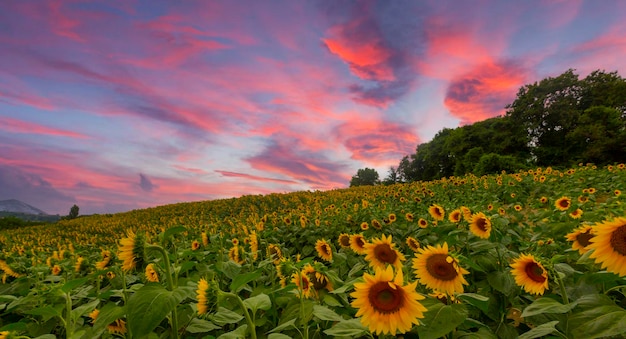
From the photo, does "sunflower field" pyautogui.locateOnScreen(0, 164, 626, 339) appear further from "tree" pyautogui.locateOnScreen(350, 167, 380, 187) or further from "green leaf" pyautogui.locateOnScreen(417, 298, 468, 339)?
"tree" pyautogui.locateOnScreen(350, 167, 380, 187)

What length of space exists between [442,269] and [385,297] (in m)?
0.58

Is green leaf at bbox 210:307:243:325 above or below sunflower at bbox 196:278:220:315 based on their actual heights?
below

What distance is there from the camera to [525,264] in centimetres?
238

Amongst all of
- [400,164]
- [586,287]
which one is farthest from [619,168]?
[400,164]

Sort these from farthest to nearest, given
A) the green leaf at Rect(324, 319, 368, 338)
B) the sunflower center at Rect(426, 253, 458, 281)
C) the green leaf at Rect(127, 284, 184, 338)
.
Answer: the sunflower center at Rect(426, 253, 458, 281) → the green leaf at Rect(324, 319, 368, 338) → the green leaf at Rect(127, 284, 184, 338)

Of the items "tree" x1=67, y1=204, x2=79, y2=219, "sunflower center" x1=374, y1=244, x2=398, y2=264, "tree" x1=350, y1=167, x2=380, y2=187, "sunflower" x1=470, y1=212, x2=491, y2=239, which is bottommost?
"sunflower center" x1=374, y1=244, x2=398, y2=264

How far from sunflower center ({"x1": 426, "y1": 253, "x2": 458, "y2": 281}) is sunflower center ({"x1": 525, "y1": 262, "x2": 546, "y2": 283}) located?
67 centimetres

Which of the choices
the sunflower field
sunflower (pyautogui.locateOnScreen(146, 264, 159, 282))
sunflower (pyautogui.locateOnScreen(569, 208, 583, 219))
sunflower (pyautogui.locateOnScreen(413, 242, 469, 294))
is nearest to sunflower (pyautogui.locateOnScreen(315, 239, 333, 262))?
the sunflower field

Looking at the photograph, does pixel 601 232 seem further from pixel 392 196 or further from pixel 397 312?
pixel 392 196

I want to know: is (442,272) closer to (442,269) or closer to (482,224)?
(442,269)

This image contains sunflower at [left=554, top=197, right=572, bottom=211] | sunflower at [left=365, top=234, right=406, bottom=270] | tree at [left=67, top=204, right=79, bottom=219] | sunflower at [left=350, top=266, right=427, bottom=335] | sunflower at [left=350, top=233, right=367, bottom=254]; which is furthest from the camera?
tree at [left=67, top=204, right=79, bottom=219]

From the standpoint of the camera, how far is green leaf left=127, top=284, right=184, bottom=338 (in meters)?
1.39

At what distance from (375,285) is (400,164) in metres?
56.0

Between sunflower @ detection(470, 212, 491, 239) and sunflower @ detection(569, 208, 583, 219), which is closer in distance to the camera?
sunflower @ detection(470, 212, 491, 239)
